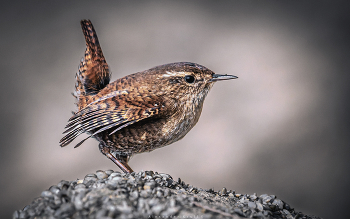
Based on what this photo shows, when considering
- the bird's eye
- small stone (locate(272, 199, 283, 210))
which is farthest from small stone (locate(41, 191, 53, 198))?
small stone (locate(272, 199, 283, 210))

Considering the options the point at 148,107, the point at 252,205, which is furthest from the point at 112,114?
the point at 252,205

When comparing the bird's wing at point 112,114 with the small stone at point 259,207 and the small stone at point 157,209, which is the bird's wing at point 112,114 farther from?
the small stone at point 259,207

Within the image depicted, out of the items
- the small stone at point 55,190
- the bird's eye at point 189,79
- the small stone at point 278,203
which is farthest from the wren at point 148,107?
the small stone at point 278,203

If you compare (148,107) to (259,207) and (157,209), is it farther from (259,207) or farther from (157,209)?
(259,207)

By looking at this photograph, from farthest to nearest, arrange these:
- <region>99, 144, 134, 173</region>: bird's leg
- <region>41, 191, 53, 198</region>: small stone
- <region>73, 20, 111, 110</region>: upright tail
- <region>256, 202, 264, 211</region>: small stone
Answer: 1. <region>73, 20, 111, 110</region>: upright tail
2. <region>99, 144, 134, 173</region>: bird's leg
3. <region>256, 202, 264, 211</region>: small stone
4. <region>41, 191, 53, 198</region>: small stone

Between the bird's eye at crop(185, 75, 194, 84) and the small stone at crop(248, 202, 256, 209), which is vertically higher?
the bird's eye at crop(185, 75, 194, 84)

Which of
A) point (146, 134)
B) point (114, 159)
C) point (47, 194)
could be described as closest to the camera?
point (47, 194)

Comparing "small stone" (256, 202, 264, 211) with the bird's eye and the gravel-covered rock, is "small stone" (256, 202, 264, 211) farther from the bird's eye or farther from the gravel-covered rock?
the bird's eye

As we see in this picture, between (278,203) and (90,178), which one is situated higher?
(90,178)
